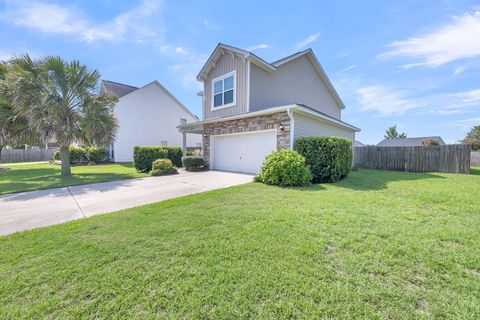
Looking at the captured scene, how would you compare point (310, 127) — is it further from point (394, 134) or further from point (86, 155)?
point (394, 134)

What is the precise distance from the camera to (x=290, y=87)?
12602 mm

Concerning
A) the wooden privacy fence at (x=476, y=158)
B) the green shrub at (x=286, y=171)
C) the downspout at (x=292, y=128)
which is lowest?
the green shrub at (x=286, y=171)

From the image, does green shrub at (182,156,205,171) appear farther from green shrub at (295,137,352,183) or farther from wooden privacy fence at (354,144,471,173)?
wooden privacy fence at (354,144,471,173)

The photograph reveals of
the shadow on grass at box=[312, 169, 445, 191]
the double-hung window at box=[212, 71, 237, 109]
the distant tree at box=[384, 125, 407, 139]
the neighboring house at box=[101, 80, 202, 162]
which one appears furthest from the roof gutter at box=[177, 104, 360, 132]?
the distant tree at box=[384, 125, 407, 139]

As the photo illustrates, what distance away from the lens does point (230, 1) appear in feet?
28.2

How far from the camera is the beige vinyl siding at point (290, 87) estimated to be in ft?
35.5

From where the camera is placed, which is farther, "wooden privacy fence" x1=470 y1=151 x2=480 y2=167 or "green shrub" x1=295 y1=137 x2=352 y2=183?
"wooden privacy fence" x1=470 y1=151 x2=480 y2=167

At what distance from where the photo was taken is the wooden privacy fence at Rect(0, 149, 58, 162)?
2417 cm

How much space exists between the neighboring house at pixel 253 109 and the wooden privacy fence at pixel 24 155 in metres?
25.0

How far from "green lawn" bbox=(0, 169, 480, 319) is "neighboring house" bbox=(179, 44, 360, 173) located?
5505 mm

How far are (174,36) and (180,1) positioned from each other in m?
2.24

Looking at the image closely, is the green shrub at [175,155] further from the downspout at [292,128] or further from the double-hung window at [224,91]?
the downspout at [292,128]

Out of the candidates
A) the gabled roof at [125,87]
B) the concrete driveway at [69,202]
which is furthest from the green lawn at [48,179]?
the gabled roof at [125,87]

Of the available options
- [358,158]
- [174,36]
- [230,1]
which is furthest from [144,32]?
[358,158]
